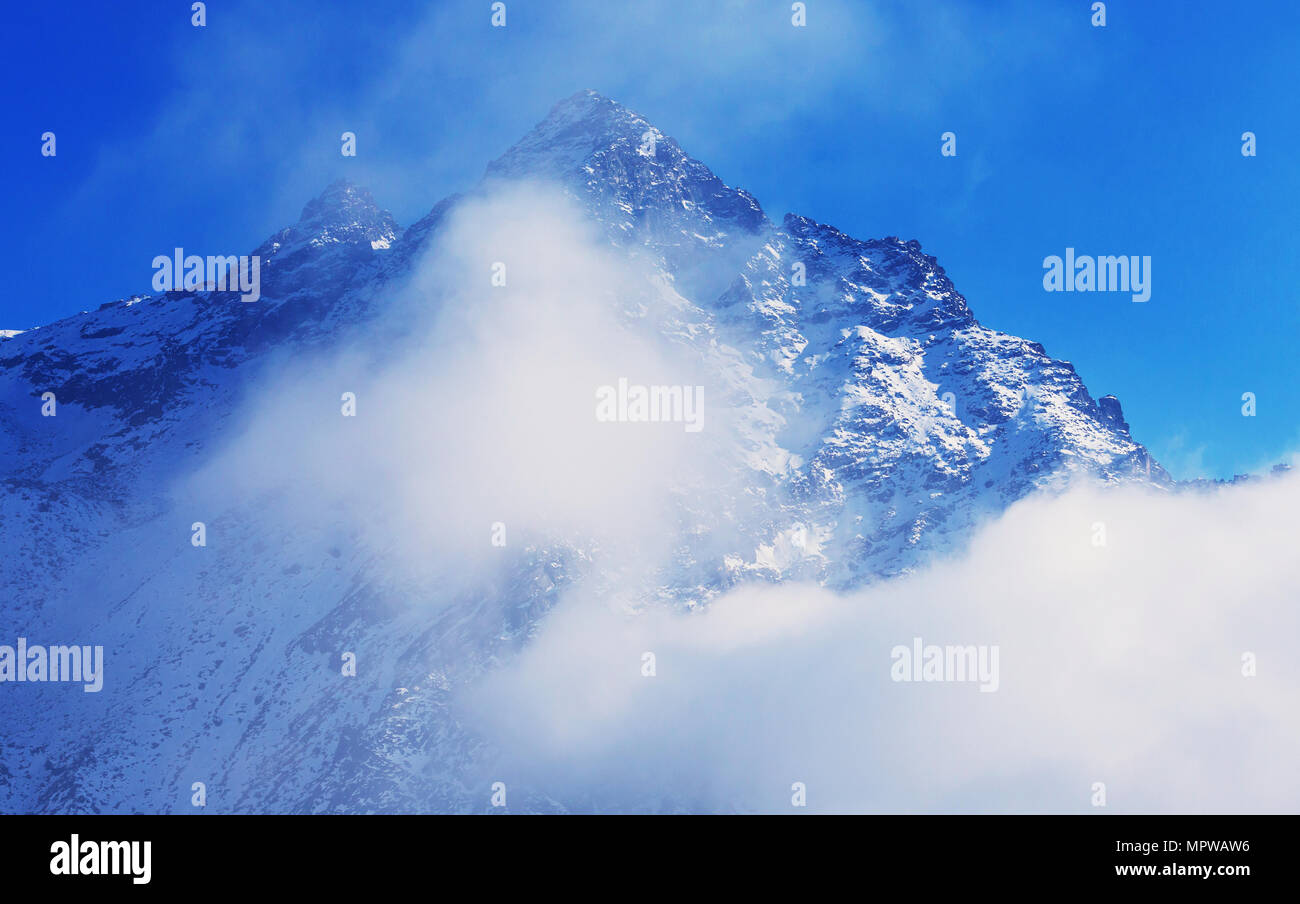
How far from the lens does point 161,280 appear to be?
192 metres
